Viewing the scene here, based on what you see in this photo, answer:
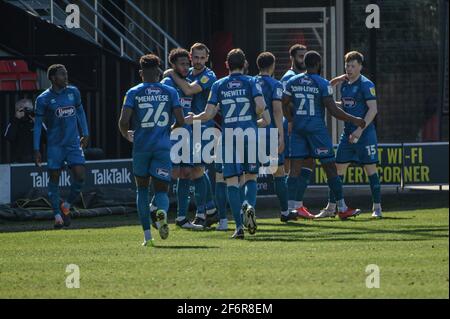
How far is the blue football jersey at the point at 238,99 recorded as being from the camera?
15.8 meters

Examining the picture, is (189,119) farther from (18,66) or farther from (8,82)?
(18,66)

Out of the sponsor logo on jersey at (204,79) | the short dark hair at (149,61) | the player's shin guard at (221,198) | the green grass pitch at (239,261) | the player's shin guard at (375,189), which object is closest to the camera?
the green grass pitch at (239,261)

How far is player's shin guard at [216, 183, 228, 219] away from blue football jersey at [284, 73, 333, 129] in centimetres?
201

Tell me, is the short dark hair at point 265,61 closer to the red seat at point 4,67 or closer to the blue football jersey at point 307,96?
the blue football jersey at point 307,96

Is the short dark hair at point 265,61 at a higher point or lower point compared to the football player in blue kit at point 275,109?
higher

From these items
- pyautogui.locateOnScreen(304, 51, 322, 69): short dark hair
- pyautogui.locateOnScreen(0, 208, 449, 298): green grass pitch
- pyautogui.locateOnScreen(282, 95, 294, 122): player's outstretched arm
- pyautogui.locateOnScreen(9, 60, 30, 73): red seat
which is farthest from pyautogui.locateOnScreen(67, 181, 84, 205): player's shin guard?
pyautogui.locateOnScreen(9, 60, 30, 73): red seat

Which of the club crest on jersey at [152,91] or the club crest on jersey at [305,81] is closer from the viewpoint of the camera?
the club crest on jersey at [152,91]

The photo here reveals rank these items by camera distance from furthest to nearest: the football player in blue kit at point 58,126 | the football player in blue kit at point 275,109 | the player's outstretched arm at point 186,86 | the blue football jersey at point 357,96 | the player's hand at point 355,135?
the blue football jersey at point 357,96 < the player's hand at point 355,135 < the football player in blue kit at point 58,126 < the player's outstretched arm at point 186,86 < the football player in blue kit at point 275,109

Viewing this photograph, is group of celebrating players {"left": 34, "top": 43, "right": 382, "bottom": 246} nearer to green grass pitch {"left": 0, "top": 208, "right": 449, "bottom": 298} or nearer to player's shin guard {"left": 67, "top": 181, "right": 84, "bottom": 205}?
player's shin guard {"left": 67, "top": 181, "right": 84, "bottom": 205}

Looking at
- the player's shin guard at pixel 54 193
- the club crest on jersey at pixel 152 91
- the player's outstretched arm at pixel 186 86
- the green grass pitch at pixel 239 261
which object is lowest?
the green grass pitch at pixel 239 261

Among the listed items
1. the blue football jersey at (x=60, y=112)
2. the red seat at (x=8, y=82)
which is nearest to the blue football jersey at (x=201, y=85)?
the blue football jersey at (x=60, y=112)

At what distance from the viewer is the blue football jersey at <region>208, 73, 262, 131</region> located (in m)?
15.8

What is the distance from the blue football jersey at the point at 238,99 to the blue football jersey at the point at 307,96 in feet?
8.63
